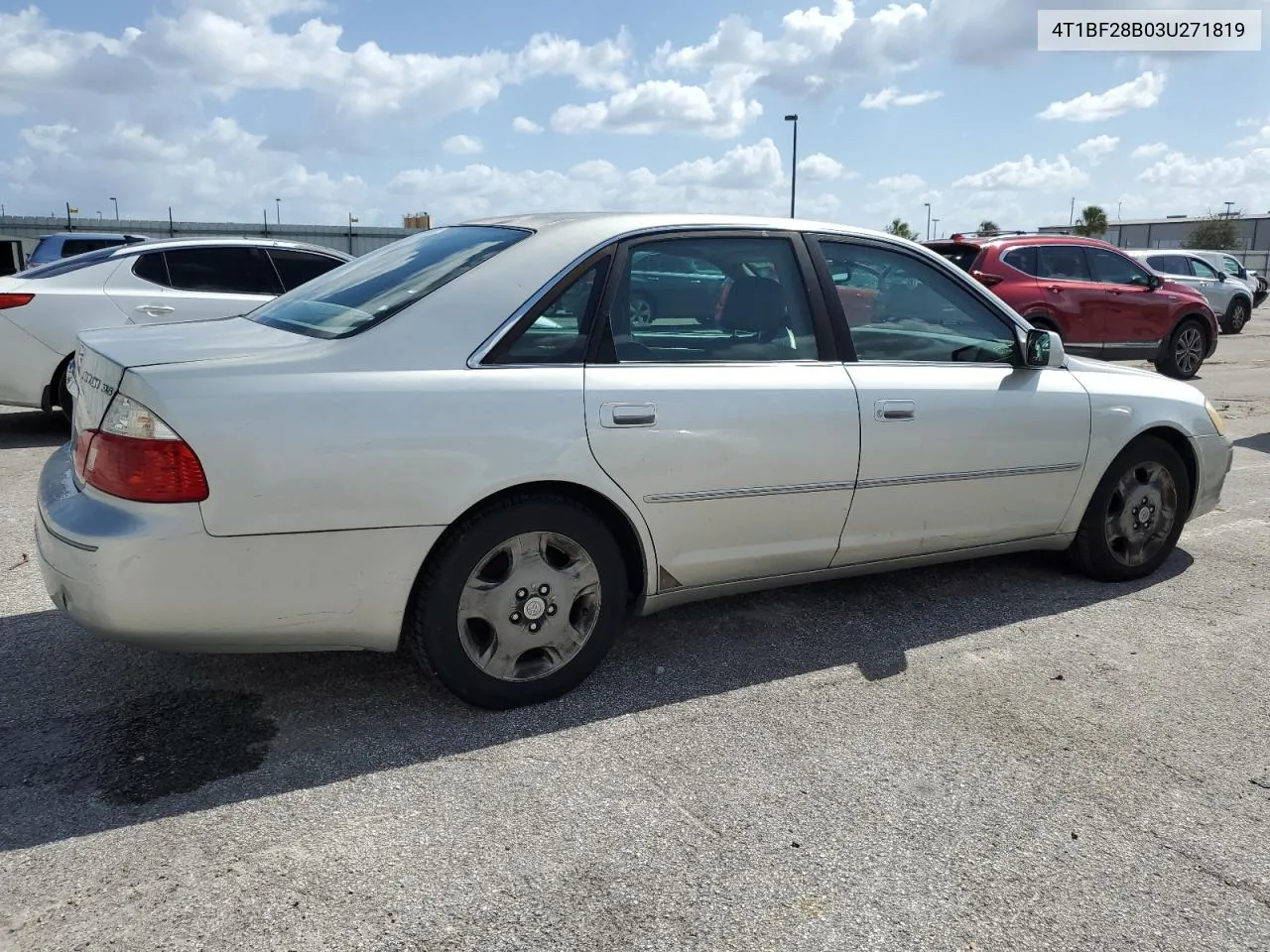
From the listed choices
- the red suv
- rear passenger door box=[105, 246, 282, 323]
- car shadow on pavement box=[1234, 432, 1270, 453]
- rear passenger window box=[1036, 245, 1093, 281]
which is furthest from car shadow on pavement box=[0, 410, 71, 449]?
rear passenger window box=[1036, 245, 1093, 281]

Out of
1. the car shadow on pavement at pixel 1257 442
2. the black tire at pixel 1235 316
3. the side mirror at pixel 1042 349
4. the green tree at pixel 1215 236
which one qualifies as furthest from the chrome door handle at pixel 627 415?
the green tree at pixel 1215 236

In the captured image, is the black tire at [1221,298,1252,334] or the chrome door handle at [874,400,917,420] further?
the black tire at [1221,298,1252,334]

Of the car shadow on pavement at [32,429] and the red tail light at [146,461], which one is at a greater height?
the red tail light at [146,461]

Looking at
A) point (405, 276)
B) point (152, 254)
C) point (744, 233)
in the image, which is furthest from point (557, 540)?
point (152, 254)

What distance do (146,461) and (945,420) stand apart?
8.95ft

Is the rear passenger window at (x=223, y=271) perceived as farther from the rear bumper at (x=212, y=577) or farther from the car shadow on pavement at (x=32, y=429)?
the rear bumper at (x=212, y=577)

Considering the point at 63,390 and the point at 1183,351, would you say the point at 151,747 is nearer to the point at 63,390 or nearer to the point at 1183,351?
the point at 63,390

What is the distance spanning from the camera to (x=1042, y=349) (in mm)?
4211

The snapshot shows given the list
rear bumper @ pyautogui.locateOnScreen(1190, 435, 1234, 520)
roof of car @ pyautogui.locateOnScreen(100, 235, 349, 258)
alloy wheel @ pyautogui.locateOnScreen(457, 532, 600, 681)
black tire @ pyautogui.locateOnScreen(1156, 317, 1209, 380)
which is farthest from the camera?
black tire @ pyautogui.locateOnScreen(1156, 317, 1209, 380)

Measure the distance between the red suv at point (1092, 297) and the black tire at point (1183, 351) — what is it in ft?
0.04

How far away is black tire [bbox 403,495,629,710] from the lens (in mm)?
3074

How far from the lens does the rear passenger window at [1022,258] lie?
11.7 m

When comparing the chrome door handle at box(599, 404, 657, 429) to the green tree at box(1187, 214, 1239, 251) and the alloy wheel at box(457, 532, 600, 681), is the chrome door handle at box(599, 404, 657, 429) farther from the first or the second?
the green tree at box(1187, 214, 1239, 251)

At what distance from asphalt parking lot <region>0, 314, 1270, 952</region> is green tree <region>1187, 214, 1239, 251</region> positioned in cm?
7217
